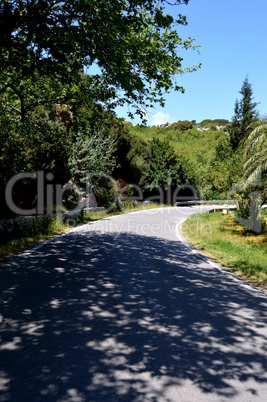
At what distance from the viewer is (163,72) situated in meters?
8.66

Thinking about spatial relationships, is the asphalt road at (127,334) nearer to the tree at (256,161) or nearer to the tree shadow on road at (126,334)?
the tree shadow on road at (126,334)

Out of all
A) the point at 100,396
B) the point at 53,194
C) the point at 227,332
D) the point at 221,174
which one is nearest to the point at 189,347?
the point at 227,332

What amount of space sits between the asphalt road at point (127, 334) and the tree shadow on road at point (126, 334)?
0.01 m

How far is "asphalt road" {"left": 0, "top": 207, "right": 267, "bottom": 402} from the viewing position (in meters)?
3.00

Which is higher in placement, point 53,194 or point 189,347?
point 53,194

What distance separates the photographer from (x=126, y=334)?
4094 mm

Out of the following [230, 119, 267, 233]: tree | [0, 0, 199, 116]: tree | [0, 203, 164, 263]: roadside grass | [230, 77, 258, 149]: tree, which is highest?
[230, 77, 258, 149]: tree

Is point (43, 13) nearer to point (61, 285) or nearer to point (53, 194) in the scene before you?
point (61, 285)

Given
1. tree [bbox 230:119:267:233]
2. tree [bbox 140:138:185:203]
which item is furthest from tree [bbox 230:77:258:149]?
tree [bbox 230:119:267:233]

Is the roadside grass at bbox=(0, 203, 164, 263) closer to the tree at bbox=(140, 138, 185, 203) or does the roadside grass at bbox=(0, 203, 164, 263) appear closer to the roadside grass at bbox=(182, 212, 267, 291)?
the roadside grass at bbox=(182, 212, 267, 291)

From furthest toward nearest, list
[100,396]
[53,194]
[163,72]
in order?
[53,194]
[163,72]
[100,396]

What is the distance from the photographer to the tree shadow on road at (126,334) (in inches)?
119

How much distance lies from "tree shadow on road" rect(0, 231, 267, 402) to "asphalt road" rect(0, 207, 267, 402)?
0.04ft

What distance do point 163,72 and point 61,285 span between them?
6.52 m
